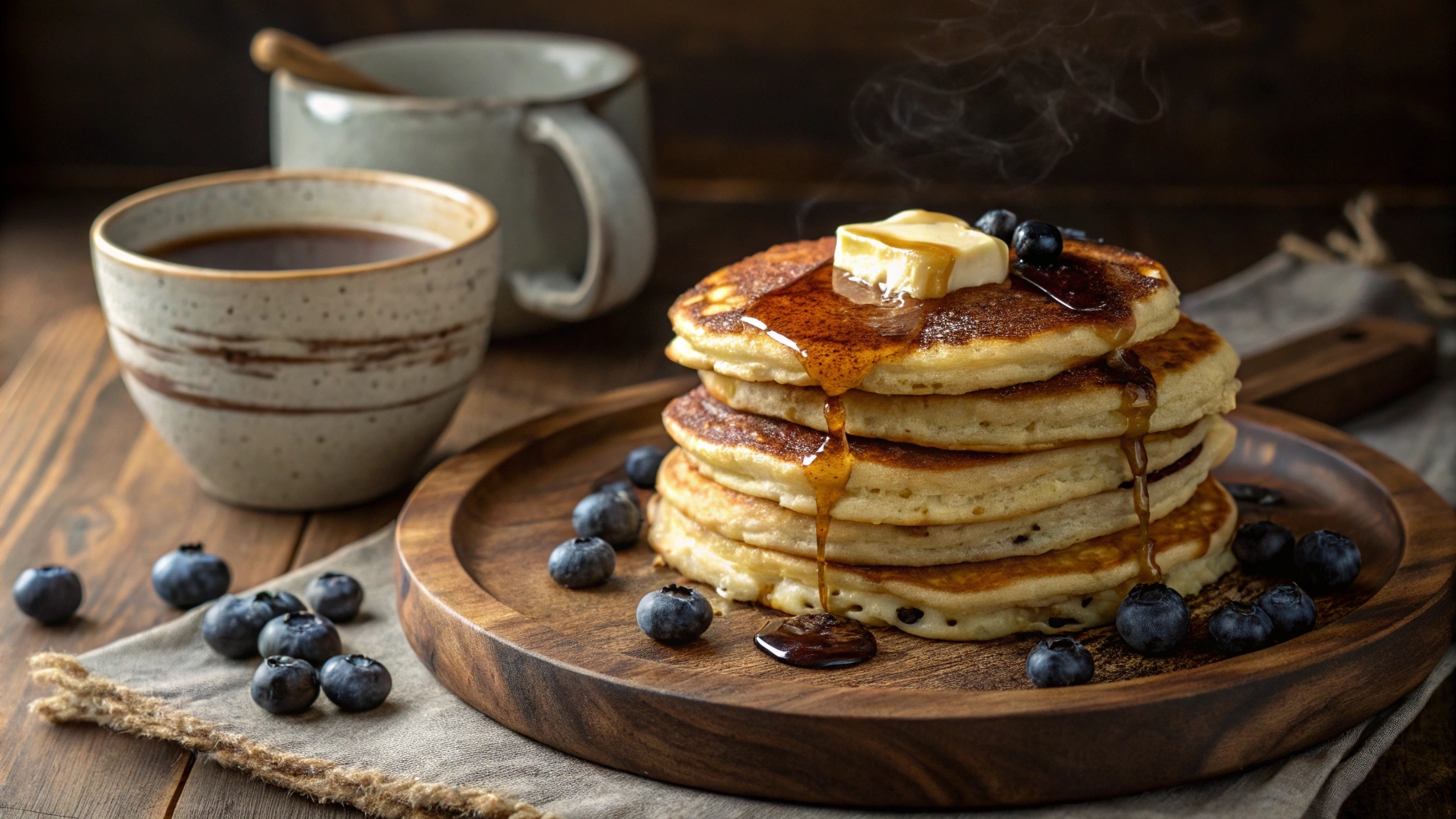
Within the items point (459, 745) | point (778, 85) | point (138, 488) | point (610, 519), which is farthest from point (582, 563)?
→ point (778, 85)

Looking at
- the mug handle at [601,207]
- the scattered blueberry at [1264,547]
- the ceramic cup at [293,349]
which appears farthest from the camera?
the mug handle at [601,207]

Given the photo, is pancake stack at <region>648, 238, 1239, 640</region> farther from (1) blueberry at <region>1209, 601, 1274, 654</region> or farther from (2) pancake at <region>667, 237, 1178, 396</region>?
(1) blueberry at <region>1209, 601, 1274, 654</region>

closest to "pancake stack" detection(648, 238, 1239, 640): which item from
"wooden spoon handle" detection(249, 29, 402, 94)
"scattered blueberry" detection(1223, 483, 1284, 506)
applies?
"scattered blueberry" detection(1223, 483, 1284, 506)

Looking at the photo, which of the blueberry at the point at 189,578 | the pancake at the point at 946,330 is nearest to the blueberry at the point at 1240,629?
the pancake at the point at 946,330

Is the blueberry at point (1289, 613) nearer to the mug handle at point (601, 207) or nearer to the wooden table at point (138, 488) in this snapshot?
the wooden table at point (138, 488)

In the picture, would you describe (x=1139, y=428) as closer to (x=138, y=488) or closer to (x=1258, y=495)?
(x=1258, y=495)
